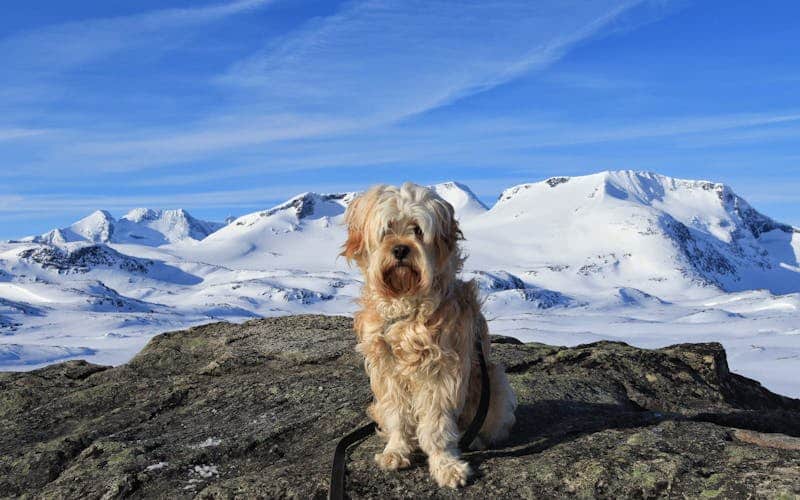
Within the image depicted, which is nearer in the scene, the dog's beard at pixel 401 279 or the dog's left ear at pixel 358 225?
the dog's beard at pixel 401 279

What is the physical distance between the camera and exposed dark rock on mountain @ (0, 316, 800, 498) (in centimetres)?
659

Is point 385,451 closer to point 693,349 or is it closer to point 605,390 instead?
point 605,390

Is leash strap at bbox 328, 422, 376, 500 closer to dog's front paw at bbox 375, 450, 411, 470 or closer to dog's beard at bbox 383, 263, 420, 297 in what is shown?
dog's front paw at bbox 375, 450, 411, 470

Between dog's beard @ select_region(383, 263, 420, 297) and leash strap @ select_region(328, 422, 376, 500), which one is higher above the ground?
dog's beard @ select_region(383, 263, 420, 297)

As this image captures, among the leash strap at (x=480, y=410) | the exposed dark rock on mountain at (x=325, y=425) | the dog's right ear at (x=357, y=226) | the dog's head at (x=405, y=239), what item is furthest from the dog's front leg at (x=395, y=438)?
the dog's right ear at (x=357, y=226)

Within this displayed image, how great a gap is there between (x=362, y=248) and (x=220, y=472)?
282 cm

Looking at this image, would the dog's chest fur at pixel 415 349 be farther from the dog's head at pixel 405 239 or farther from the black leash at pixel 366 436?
the black leash at pixel 366 436

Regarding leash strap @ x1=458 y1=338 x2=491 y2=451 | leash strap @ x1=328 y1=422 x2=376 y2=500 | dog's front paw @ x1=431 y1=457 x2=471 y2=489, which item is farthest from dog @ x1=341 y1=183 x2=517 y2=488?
leash strap @ x1=328 y1=422 x2=376 y2=500

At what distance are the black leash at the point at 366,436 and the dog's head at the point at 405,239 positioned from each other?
1039 mm

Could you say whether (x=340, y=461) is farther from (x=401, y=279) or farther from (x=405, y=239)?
(x=405, y=239)

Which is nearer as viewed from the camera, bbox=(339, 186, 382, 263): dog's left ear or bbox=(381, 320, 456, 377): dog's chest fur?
bbox=(381, 320, 456, 377): dog's chest fur

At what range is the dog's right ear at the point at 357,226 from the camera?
713 cm

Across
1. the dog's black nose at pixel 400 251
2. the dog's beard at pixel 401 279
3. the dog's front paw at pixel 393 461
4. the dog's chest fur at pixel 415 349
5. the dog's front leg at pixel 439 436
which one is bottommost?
the dog's front paw at pixel 393 461

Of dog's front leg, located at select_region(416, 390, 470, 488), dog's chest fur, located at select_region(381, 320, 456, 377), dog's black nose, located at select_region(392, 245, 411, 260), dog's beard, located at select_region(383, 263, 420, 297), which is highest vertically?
dog's black nose, located at select_region(392, 245, 411, 260)
